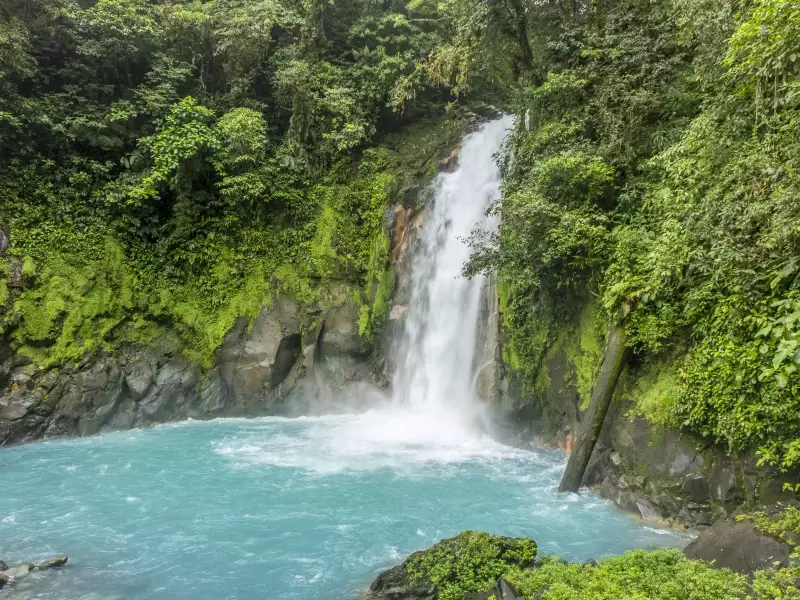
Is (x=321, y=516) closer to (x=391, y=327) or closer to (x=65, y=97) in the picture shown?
(x=391, y=327)

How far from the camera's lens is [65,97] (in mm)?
14109

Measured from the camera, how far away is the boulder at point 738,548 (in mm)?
4852

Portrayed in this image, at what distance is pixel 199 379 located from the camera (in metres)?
14.0

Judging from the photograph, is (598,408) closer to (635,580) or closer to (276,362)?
(635,580)

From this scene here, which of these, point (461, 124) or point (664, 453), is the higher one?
point (461, 124)

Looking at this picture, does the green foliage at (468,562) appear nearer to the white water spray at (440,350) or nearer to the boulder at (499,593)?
the boulder at (499,593)

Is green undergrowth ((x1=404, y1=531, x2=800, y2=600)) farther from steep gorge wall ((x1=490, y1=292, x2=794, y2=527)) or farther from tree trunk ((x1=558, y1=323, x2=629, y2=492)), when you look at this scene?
tree trunk ((x1=558, y1=323, x2=629, y2=492))

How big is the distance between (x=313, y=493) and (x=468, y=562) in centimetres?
395

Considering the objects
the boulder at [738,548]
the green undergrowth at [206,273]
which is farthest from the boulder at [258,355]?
the boulder at [738,548]

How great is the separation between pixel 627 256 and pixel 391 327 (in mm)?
7373

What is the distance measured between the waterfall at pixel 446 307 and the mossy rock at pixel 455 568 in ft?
21.1

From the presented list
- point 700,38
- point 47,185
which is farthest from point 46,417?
point 700,38

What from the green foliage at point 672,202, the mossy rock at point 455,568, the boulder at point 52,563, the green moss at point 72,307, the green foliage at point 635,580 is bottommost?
the boulder at point 52,563

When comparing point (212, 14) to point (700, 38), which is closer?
point (700, 38)
